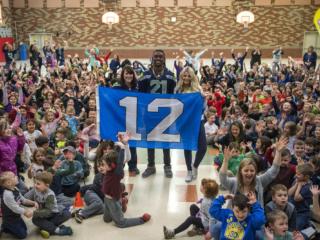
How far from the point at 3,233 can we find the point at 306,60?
1529cm

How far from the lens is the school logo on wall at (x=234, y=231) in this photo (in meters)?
3.66

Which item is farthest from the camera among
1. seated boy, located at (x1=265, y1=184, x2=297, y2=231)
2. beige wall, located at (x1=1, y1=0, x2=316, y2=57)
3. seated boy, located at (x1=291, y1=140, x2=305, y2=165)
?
beige wall, located at (x1=1, y1=0, x2=316, y2=57)

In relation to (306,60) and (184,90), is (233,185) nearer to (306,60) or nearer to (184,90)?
(184,90)

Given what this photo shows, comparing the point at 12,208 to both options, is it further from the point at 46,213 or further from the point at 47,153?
the point at 47,153

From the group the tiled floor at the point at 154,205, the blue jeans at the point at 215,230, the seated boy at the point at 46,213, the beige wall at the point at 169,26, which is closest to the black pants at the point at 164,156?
the tiled floor at the point at 154,205

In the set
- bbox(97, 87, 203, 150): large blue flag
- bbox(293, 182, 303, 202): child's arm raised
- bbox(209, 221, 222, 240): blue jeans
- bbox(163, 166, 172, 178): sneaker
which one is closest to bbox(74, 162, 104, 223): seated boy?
bbox(97, 87, 203, 150): large blue flag

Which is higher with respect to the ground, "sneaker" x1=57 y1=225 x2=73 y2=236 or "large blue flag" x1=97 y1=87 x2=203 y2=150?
"large blue flag" x1=97 y1=87 x2=203 y2=150

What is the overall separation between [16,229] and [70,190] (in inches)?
49.7

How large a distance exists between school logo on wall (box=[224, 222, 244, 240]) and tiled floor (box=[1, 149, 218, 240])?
40.5 inches

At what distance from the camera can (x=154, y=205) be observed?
5.55m

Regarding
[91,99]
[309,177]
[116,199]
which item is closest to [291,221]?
[309,177]

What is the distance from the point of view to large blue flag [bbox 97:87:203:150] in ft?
19.9

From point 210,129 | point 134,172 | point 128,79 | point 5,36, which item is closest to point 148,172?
point 134,172

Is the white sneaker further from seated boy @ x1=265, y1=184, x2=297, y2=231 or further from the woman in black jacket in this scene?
seated boy @ x1=265, y1=184, x2=297, y2=231
